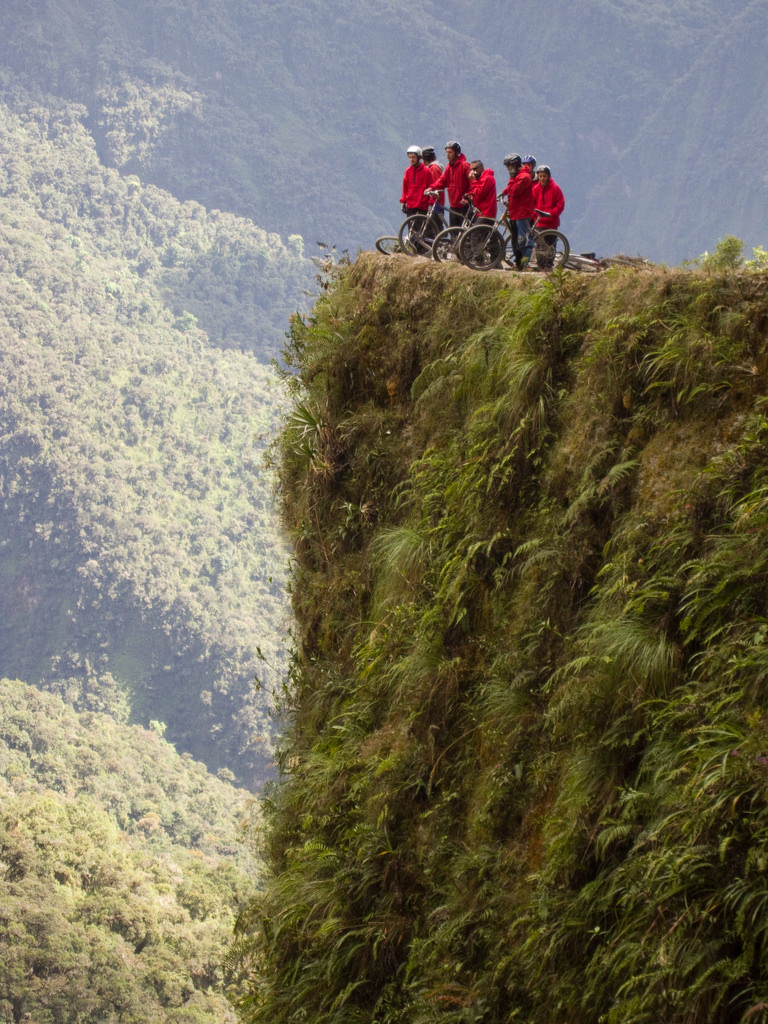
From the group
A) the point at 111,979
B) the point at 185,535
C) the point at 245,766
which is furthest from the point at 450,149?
the point at 185,535

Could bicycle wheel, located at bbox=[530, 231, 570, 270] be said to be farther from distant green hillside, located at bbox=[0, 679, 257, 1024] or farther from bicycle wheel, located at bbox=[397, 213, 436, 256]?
distant green hillside, located at bbox=[0, 679, 257, 1024]

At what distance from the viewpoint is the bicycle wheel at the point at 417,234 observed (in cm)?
991

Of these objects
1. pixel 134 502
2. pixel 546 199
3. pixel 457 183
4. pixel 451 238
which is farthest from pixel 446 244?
pixel 134 502

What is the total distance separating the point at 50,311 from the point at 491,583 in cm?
15009

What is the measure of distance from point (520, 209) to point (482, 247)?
0.56 m

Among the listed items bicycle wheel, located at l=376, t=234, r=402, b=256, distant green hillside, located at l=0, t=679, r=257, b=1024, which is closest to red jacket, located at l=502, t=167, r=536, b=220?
bicycle wheel, located at l=376, t=234, r=402, b=256

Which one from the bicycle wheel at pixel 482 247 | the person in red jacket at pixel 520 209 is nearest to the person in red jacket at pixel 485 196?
the person in red jacket at pixel 520 209

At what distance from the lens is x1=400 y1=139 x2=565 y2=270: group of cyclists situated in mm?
8445

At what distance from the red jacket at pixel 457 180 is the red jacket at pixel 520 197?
0.92m

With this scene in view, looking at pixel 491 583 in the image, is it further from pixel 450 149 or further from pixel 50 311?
pixel 50 311

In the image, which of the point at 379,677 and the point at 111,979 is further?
the point at 111,979

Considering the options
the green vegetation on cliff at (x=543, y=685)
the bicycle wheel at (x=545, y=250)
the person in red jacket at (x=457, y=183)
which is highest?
the person in red jacket at (x=457, y=183)

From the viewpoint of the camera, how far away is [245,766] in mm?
94938

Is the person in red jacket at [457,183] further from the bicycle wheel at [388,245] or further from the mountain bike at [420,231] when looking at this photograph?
the bicycle wheel at [388,245]
